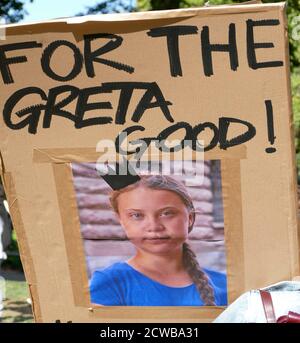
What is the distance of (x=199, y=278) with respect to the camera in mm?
2465

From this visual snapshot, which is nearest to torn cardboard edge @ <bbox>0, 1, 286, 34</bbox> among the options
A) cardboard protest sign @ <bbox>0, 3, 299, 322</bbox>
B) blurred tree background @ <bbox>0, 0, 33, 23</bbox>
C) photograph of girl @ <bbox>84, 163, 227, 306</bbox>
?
cardboard protest sign @ <bbox>0, 3, 299, 322</bbox>

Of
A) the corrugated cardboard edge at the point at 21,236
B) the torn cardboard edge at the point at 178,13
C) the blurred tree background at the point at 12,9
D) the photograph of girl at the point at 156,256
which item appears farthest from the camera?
the blurred tree background at the point at 12,9

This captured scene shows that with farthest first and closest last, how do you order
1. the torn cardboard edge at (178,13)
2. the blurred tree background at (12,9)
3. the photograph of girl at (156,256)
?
the blurred tree background at (12,9), the photograph of girl at (156,256), the torn cardboard edge at (178,13)

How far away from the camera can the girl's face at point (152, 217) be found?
2436 mm

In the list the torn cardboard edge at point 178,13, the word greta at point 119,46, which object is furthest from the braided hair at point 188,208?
the torn cardboard edge at point 178,13

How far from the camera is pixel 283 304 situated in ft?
7.73

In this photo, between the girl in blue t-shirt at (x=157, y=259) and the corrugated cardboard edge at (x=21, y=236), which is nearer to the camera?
the girl in blue t-shirt at (x=157, y=259)

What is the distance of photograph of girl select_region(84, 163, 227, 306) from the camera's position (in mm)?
2428

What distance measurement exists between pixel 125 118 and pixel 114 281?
0.63 m

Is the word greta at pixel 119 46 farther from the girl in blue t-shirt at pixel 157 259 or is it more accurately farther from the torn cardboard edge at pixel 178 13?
the girl in blue t-shirt at pixel 157 259

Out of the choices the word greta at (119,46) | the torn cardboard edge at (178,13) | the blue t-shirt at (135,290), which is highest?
the torn cardboard edge at (178,13)

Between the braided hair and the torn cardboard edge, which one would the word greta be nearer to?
the torn cardboard edge

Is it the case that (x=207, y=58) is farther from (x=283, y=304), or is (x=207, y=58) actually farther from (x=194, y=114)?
(x=283, y=304)

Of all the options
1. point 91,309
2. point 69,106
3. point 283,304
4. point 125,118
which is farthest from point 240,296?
point 69,106
